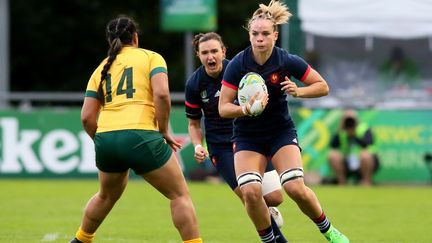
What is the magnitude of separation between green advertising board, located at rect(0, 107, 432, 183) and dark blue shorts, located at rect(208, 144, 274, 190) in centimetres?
860

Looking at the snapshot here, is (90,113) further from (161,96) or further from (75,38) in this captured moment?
(75,38)

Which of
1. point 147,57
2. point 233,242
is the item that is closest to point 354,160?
point 233,242

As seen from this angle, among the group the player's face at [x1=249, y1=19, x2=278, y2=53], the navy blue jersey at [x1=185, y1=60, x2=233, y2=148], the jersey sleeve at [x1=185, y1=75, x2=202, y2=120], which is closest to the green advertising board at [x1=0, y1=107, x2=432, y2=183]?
the jersey sleeve at [x1=185, y1=75, x2=202, y2=120]

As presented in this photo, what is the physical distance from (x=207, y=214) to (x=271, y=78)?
476cm

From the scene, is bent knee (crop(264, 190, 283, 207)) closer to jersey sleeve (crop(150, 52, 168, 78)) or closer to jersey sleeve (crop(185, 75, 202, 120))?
jersey sleeve (crop(185, 75, 202, 120))

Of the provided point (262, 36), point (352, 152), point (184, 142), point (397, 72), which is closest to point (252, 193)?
point (262, 36)

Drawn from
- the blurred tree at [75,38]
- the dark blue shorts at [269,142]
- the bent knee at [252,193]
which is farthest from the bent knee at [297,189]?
the blurred tree at [75,38]

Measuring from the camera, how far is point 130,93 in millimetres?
8109

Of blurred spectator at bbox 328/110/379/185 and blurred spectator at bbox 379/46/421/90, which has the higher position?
blurred spectator at bbox 379/46/421/90

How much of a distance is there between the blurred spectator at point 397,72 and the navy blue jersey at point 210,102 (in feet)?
44.4

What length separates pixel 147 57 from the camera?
8.17m

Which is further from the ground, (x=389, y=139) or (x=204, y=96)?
(x=204, y=96)

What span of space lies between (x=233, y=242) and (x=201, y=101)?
4.73 ft

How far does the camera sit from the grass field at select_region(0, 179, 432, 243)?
10633 millimetres
